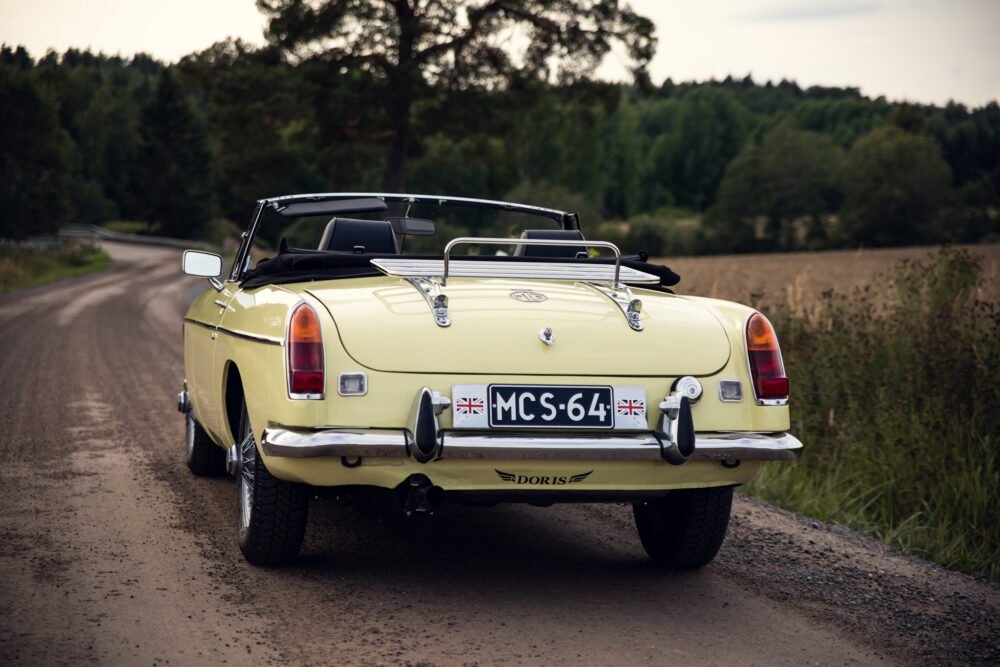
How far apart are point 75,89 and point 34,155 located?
223 feet

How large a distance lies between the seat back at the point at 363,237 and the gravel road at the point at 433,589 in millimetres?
1332

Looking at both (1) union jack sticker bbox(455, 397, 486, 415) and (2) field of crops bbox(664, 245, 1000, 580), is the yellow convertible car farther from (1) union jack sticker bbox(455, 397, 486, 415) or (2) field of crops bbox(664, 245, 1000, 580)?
(2) field of crops bbox(664, 245, 1000, 580)

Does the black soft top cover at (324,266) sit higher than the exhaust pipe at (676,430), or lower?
higher

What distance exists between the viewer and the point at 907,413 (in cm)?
726

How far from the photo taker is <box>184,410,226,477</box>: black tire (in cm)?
612

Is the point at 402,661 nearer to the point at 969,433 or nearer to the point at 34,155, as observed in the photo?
the point at 969,433

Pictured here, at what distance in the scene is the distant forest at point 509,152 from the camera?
29.5 meters

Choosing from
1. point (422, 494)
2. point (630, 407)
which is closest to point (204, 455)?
point (422, 494)

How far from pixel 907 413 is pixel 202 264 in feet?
15.4

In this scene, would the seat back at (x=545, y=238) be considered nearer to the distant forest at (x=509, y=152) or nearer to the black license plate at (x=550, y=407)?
the black license plate at (x=550, y=407)

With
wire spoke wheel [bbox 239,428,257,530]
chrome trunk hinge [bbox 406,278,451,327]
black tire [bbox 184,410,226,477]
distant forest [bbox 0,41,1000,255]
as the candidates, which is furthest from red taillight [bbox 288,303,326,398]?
distant forest [bbox 0,41,1000,255]

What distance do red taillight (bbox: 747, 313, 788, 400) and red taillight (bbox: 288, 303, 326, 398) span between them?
1625mm

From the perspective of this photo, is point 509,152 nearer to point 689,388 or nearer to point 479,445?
point 689,388

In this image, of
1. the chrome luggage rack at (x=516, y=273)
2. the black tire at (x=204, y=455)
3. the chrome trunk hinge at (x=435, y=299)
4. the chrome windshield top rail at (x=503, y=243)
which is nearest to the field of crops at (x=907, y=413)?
the chrome luggage rack at (x=516, y=273)
